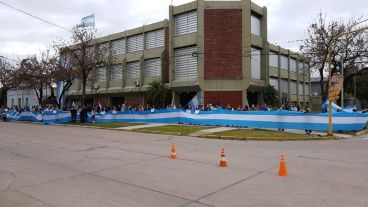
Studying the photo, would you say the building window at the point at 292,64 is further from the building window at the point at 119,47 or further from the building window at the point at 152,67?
the building window at the point at 119,47

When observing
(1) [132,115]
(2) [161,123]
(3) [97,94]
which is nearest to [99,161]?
(2) [161,123]

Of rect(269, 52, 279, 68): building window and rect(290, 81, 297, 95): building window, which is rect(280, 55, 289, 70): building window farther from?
rect(290, 81, 297, 95): building window

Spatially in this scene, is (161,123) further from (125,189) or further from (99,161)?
(125,189)

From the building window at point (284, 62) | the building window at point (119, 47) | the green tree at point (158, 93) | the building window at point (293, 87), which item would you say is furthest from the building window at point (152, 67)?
the building window at point (293, 87)

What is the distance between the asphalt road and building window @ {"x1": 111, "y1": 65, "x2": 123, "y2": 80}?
1470 inches

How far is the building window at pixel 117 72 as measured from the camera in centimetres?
5106

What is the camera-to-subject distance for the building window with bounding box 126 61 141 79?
4859 centimetres

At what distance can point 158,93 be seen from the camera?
137ft

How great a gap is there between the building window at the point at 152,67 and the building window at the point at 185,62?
4.16 m

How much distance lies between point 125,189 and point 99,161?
408 cm

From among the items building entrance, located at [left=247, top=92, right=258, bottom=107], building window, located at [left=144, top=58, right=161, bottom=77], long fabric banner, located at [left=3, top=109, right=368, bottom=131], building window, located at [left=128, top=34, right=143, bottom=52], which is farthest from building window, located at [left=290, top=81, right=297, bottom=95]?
long fabric banner, located at [left=3, top=109, right=368, bottom=131]

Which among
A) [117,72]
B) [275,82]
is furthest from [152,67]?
[275,82]

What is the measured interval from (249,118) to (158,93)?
18395 millimetres

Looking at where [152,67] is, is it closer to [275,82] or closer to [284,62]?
[275,82]
